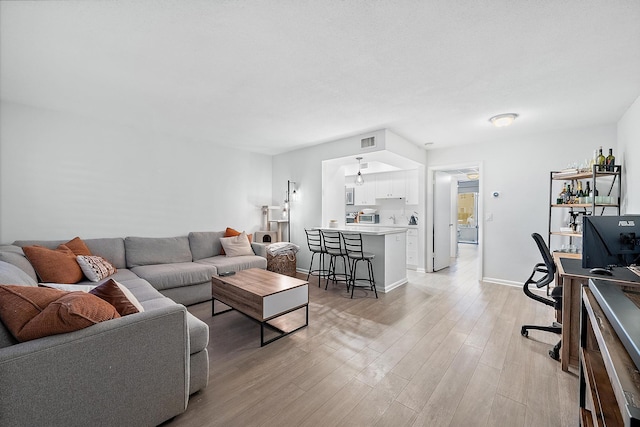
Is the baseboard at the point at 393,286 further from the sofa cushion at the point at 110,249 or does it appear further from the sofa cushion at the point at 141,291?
the sofa cushion at the point at 110,249

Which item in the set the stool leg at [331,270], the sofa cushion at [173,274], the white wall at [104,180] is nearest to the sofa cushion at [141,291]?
Result: the sofa cushion at [173,274]

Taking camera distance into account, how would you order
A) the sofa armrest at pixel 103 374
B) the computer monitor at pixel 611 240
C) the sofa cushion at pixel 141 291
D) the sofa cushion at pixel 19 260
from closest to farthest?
the sofa armrest at pixel 103 374 → the computer monitor at pixel 611 240 → the sofa cushion at pixel 19 260 → the sofa cushion at pixel 141 291

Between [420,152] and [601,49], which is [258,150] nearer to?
[420,152]

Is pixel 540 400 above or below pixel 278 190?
below

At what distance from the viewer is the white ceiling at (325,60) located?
64.5 inches

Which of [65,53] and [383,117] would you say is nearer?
[65,53]

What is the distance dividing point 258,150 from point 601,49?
4731 millimetres

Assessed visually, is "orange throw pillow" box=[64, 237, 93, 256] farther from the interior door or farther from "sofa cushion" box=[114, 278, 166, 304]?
the interior door

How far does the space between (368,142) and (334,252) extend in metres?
1.81

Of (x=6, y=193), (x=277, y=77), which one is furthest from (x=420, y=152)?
(x=6, y=193)

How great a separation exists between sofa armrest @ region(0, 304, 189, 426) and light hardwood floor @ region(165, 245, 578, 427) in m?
0.27

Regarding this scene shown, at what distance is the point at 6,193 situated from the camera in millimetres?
3016

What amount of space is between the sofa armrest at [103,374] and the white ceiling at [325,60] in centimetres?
188

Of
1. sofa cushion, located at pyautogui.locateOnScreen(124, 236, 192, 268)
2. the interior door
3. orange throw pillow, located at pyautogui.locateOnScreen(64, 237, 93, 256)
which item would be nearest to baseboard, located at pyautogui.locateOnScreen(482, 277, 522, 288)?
the interior door
